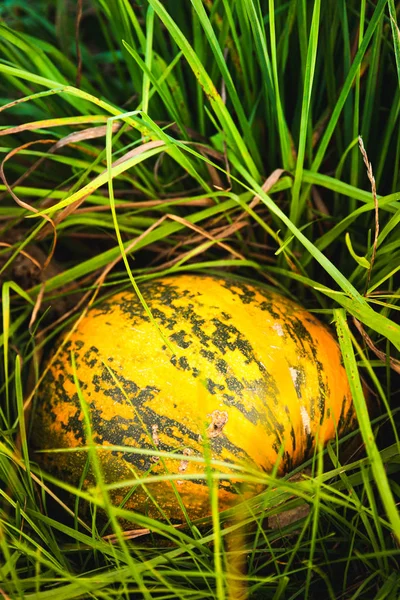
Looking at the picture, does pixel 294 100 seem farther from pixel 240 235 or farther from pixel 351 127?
pixel 240 235

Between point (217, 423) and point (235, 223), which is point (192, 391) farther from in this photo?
point (235, 223)

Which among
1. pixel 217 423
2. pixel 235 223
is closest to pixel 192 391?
pixel 217 423

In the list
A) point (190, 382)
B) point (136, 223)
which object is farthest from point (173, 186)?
point (190, 382)

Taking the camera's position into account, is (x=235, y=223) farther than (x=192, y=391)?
Yes

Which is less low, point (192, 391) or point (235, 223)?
point (235, 223)
